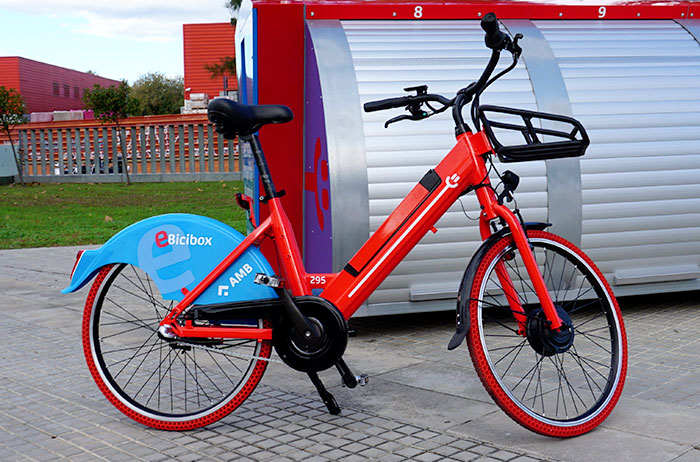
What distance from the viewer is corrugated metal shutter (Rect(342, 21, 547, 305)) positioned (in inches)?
217

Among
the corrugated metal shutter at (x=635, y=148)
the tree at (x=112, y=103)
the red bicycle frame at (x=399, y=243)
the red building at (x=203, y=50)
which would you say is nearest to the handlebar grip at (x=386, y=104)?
the red bicycle frame at (x=399, y=243)

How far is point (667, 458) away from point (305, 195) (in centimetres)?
328

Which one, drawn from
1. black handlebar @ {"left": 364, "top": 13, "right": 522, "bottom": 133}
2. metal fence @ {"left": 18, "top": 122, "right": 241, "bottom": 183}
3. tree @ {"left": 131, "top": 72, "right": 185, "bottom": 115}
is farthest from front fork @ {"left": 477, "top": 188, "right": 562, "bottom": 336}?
tree @ {"left": 131, "top": 72, "right": 185, "bottom": 115}

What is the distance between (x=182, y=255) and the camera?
3879 mm

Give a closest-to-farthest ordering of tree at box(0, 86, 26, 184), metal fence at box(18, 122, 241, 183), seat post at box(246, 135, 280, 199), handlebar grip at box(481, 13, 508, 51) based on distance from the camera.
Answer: handlebar grip at box(481, 13, 508, 51), seat post at box(246, 135, 280, 199), metal fence at box(18, 122, 241, 183), tree at box(0, 86, 26, 184)

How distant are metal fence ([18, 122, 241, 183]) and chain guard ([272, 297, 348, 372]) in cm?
2322

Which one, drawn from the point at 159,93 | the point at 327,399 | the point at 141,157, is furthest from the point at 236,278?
the point at 159,93

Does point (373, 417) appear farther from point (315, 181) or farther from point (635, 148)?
point (635, 148)

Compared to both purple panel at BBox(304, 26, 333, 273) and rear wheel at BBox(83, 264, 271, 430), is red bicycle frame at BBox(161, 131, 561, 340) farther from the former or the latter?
purple panel at BBox(304, 26, 333, 273)

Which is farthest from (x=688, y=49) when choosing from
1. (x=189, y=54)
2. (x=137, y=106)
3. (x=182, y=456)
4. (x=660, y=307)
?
(x=189, y=54)

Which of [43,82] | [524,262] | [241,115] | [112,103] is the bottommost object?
[524,262]

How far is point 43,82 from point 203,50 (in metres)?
13.5

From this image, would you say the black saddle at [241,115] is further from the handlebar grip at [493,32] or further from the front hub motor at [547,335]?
the front hub motor at [547,335]

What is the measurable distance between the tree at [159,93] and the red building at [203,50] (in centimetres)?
1259
